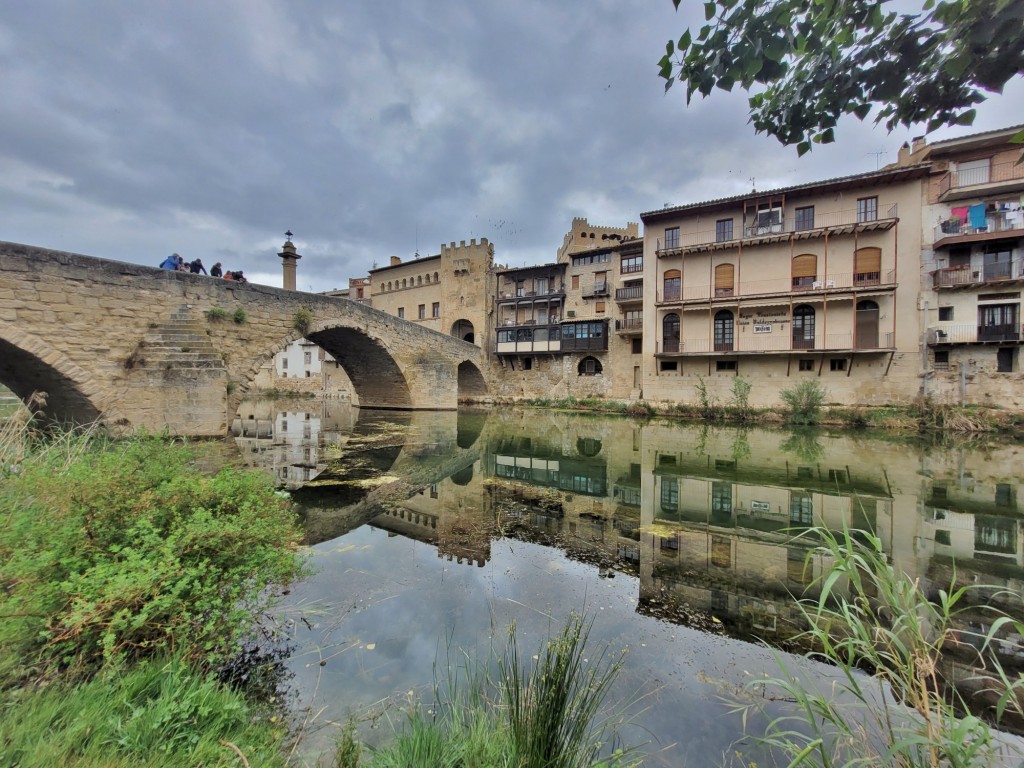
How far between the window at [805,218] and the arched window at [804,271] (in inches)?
56.3

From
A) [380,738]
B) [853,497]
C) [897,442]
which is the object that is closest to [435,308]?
[897,442]

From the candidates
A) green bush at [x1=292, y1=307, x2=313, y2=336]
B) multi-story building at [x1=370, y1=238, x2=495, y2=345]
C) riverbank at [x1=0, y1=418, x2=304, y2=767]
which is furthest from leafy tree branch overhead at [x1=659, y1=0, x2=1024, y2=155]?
multi-story building at [x1=370, y1=238, x2=495, y2=345]

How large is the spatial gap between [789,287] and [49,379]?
87.3 feet

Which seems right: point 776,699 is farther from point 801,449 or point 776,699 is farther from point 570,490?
point 801,449

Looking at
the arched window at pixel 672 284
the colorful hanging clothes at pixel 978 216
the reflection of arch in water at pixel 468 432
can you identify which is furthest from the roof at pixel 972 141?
the reflection of arch in water at pixel 468 432

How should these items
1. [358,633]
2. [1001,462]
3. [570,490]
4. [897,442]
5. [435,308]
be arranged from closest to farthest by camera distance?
[358,633]
[570,490]
[1001,462]
[897,442]
[435,308]

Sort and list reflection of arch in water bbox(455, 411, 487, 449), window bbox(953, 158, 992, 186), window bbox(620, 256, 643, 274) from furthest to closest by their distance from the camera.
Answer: window bbox(620, 256, 643, 274) → window bbox(953, 158, 992, 186) → reflection of arch in water bbox(455, 411, 487, 449)

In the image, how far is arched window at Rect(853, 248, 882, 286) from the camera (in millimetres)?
19859

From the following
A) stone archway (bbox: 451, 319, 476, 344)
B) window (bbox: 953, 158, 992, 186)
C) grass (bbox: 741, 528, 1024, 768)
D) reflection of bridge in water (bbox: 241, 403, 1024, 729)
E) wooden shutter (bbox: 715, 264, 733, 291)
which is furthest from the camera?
stone archway (bbox: 451, 319, 476, 344)

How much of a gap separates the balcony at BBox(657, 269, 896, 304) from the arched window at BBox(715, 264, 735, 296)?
47 mm

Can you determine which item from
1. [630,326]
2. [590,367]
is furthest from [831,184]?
[590,367]

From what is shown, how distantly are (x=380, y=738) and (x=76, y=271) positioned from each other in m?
11.6

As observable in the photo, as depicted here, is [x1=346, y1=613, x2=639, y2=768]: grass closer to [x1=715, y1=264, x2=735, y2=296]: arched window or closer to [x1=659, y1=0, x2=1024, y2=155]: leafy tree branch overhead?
[x1=659, y1=0, x2=1024, y2=155]: leafy tree branch overhead

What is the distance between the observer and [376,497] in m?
6.48
